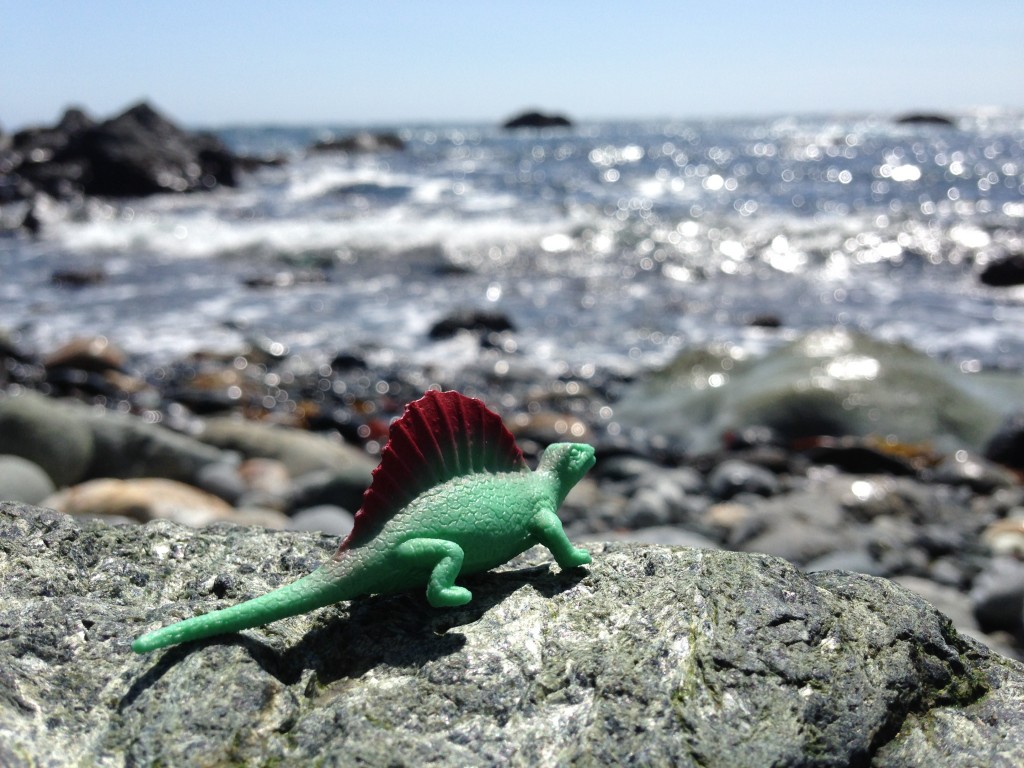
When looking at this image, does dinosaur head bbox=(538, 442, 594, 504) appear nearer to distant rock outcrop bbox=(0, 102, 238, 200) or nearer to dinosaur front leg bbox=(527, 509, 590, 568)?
dinosaur front leg bbox=(527, 509, 590, 568)

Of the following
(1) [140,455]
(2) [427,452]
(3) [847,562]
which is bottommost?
(3) [847,562]

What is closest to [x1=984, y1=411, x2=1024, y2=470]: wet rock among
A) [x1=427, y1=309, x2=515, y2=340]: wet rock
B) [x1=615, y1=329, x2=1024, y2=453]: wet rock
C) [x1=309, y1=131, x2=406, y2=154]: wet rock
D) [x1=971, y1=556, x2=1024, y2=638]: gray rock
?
[x1=615, y1=329, x2=1024, y2=453]: wet rock

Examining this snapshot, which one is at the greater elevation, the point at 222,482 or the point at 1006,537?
the point at 222,482

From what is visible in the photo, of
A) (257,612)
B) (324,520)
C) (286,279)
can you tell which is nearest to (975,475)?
(324,520)

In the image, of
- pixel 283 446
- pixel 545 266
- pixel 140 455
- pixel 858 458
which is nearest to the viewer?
pixel 140 455

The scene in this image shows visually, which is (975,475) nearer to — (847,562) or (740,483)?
(740,483)

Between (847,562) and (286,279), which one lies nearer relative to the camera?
(847,562)

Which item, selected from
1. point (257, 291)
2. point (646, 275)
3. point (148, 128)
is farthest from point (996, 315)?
point (148, 128)

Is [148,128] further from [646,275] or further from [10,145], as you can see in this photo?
[646,275]
